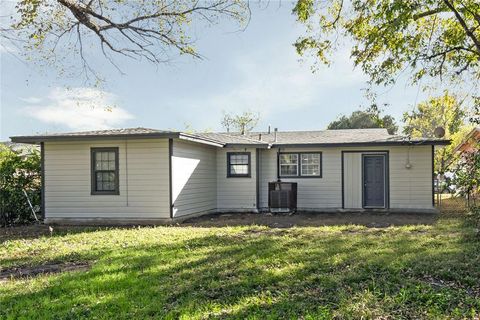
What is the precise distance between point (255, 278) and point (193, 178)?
7.29 metres

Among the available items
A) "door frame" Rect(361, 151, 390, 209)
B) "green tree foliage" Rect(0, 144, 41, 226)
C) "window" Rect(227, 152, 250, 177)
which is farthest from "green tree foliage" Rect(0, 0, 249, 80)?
"door frame" Rect(361, 151, 390, 209)

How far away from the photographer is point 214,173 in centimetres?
1359

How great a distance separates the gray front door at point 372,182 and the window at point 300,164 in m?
1.53

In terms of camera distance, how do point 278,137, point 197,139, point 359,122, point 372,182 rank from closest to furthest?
point 197,139 → point 372,182 → point 278,137 → point 359,122

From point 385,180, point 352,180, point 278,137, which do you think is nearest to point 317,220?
point 352,180

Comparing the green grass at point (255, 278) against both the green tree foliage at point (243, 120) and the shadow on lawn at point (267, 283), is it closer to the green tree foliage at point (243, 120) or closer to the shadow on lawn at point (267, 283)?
the shadow on lawn at point (267, 283)

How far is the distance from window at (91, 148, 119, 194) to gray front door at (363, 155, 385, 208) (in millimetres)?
8037

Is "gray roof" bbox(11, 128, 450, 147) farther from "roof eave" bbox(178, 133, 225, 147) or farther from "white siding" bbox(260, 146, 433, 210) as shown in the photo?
"white siding" bbox(260, 146, 433, 210)

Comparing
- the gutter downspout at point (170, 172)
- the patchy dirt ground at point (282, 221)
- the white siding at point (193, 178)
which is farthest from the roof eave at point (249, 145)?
the gutter downspout at point (170, 172)

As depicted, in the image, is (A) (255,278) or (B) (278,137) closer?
(A) (255,278)

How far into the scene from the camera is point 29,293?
4613 millimetres

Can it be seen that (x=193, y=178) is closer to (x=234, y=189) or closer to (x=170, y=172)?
(x=170, y=172)

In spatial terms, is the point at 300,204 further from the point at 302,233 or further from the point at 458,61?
the point at 458,61

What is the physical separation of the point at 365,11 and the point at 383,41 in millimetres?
965
